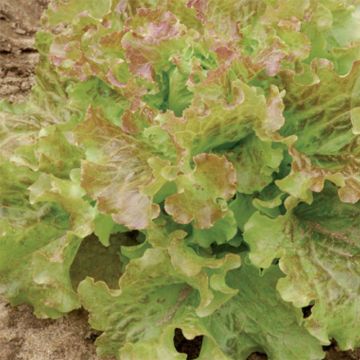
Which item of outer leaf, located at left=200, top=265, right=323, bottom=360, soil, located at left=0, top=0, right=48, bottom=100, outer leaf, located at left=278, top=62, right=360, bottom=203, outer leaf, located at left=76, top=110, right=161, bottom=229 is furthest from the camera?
soil, located at left=0, top=0, right=48, bottom=100

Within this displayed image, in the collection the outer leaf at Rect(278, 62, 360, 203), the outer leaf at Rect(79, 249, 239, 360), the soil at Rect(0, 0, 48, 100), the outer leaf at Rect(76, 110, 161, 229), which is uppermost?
the outer leaf at Rect(278, 62, 360, 203)

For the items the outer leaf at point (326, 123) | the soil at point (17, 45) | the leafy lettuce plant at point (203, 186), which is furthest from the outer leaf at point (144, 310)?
the soil at point (17, 45)

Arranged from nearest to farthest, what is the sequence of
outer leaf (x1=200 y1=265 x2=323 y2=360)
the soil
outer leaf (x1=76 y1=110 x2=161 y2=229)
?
1. outer leaf (x1=76 y1=110 x2=161 y2=229)
2. outer leaf (x1=200 y1=265 x2=323 y2=360)
3. the soil

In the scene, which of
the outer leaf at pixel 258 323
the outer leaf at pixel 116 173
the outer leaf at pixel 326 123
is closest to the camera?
the outer leaf at pixel 116 173

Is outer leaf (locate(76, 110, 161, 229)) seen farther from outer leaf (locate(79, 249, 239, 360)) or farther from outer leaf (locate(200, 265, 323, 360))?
outer leaf (locate(200, 265, 323, 360))

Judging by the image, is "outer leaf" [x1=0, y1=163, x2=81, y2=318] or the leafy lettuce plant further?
"outer leaf" [x1=0, y1=163, x2=81, y2=318]

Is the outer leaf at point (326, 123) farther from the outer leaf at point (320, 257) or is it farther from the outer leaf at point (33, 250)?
the outer leaf at point (33, 250)

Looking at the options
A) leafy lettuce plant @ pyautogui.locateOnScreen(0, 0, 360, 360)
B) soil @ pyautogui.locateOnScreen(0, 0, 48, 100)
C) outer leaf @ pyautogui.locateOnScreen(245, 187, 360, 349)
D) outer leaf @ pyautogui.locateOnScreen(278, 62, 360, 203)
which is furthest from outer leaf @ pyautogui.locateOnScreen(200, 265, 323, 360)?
soil @ pyautogui.locateOnScreen(0, 0, 48, 100)

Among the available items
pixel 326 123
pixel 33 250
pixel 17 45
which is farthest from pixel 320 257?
pixel 17 45

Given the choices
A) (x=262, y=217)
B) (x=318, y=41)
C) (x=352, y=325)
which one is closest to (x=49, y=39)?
(x=318, y=41)
